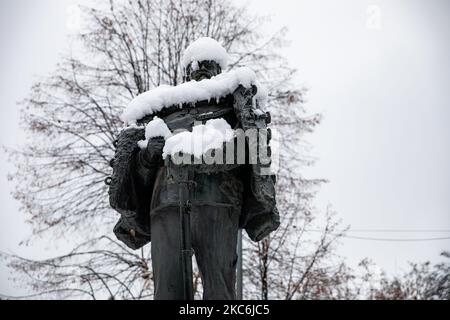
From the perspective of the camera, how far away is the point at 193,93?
529 cm

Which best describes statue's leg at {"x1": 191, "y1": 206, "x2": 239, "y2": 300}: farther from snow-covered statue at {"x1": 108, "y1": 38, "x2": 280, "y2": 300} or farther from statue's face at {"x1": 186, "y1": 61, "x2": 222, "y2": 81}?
statue's face at {"x1": 186, "y1": 61, "x2": 222, "y2": 81}

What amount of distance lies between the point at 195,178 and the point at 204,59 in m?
1.08

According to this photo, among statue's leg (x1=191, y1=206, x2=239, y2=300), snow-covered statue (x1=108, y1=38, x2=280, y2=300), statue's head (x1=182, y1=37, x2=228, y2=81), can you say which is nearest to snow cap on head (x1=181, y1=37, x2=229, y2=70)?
statue's head (x1=182, y1=37, x2=228, y2=81)

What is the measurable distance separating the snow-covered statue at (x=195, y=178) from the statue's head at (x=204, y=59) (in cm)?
16

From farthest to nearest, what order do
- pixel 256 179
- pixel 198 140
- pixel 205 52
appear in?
pixel 205 52, pixel 256 179, pixel 198 140

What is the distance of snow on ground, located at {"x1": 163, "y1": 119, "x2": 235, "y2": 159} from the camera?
189 inches

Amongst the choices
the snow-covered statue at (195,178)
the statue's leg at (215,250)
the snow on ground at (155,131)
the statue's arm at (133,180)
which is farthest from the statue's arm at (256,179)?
the statue's arm at (133,180)

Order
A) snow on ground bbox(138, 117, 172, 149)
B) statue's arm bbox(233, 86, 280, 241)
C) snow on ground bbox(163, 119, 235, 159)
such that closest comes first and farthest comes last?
snow on ground bbox(163, 119, 235, 159) < statue's arm bbox(233, 86, 280, 241) < snow on ground bbox(138, 117, 172, 149)

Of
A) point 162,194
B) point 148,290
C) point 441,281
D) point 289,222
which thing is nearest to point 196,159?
point 162,194

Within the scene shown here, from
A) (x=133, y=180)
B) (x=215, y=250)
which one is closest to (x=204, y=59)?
(x=133, y=180)

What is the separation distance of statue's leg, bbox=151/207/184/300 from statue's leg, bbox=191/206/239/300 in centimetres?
14

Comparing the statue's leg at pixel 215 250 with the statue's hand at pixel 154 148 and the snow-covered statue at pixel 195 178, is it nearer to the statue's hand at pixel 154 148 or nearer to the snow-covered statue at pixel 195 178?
the snow-covered statue at pixel 195 178

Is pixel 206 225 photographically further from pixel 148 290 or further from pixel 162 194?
pixel 148 290

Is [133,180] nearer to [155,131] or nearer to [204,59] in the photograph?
[155,131]
